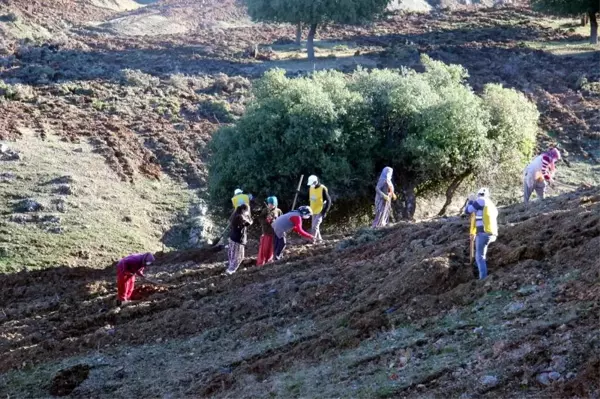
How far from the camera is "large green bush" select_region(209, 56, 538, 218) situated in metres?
22.1

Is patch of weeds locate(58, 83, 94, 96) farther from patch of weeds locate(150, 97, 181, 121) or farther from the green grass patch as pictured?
the green grass patch

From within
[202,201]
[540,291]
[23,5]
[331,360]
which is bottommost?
[202,201]

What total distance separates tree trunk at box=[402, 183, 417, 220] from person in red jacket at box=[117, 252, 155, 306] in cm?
1085

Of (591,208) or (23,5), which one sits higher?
(23,5)

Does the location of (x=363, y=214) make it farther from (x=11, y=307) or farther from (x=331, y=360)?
(x=331, y=360)

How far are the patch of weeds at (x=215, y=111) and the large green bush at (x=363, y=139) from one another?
1329cm

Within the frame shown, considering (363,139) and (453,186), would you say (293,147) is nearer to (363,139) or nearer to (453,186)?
(363,139)

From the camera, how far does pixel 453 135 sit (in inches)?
875

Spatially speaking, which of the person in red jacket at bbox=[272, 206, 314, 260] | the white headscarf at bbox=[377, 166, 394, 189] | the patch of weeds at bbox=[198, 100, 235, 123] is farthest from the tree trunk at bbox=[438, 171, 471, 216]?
the patch of weeds at bbox=[198, 100, 235, 123]

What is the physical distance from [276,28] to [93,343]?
5456cm

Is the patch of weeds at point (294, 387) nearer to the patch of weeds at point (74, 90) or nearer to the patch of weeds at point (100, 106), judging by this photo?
the patch of weeds at point (100, 106)

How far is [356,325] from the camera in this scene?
10.6 m

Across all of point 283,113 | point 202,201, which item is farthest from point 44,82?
point 283,113

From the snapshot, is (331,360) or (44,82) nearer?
(331,360)
